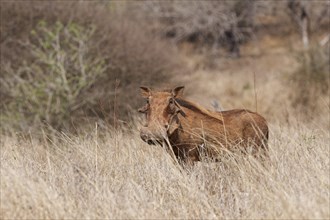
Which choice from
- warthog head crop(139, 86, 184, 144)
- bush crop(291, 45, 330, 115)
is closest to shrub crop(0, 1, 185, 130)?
bush crop(291, 45, 330, 115)

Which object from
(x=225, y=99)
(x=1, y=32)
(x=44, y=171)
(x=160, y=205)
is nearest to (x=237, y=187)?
(x=160, y=205)

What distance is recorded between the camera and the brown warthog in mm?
5414

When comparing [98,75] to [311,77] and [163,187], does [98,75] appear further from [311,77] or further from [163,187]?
[163,187]

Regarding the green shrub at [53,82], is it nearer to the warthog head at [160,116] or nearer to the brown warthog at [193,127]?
the brown warthog at [193,127]

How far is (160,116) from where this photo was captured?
541 centimetres

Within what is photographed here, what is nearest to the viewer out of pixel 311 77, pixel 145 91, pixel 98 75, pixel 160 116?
pixel 160 116

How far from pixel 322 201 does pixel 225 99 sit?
48.4ft

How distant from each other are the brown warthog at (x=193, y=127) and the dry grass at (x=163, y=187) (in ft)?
0.60

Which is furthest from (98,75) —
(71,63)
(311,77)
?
(311,77)

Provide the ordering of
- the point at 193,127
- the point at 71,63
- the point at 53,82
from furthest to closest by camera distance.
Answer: the point at 71,63
the point at 53,82
the point at 193,127

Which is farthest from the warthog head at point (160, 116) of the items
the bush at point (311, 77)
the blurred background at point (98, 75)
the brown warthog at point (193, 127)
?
the bush at point (311, 77)

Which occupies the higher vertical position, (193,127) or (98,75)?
(193,127)

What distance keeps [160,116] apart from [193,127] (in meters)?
0.63

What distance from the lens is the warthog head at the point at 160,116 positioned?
5.31 m
